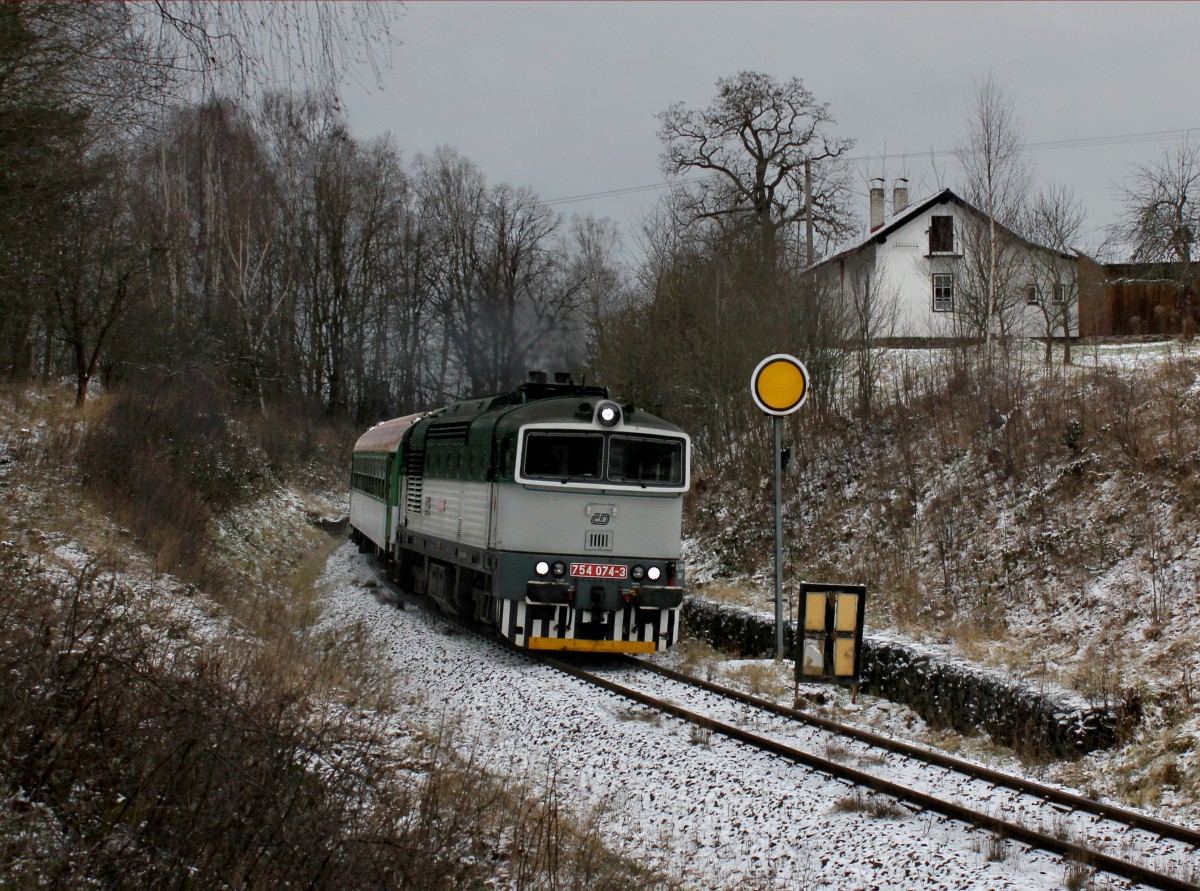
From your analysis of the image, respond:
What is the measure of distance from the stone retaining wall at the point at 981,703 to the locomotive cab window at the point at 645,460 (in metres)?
2.33

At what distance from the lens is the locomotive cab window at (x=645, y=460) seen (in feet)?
40.0

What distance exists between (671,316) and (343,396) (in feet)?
83.5

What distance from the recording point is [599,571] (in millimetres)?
11867

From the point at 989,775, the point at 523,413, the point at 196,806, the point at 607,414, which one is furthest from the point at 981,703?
the point at 196,806

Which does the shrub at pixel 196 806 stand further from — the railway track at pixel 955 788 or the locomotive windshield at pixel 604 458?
the locomotive windshield at pixel 604 458

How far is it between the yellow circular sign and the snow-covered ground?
343cm

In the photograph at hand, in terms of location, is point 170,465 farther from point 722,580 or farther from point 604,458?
point 604,458

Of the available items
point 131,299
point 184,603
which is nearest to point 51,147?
point 184,603

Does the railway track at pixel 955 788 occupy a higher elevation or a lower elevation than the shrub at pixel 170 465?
lower

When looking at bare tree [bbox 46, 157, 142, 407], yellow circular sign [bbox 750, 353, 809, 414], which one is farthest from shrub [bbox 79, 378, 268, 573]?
yellow circular sign [bbox 750, 353, 809, 414]

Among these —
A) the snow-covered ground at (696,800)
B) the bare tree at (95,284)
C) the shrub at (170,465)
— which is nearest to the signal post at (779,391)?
the snow-covered ground at (696,800)

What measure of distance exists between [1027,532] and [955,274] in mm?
12997

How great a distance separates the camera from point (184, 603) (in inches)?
498

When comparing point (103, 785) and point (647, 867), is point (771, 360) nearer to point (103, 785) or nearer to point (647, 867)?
point (647, 867)
